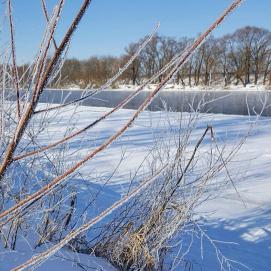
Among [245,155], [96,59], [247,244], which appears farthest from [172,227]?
[96,59]

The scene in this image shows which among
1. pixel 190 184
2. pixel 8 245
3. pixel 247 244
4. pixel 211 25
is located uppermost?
pixel 211 25

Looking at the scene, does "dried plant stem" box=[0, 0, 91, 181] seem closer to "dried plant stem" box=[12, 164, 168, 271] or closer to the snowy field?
"dried plant stem" box=[12, 164, 168, 271]

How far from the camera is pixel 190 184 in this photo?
7.88ft

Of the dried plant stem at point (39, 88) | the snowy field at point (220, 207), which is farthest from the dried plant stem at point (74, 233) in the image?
the snowy field at point (220, 207)

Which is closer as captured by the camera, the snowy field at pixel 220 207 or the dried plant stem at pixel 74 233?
the dried plant stem at pixel 74 233

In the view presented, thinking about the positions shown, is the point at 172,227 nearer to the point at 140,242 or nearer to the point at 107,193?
the point at 140,242

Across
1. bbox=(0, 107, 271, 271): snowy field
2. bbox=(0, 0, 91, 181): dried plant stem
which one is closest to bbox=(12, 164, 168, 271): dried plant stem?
bbox=(0, 0, 91, 181): dried plant stem

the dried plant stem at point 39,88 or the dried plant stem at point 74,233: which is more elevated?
the dried plant stem at point 39,88

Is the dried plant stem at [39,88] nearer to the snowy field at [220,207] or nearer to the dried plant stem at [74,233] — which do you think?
the dried plant stem at [74,233]

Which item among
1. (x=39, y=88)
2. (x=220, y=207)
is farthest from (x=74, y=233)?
(x=220, y=207)

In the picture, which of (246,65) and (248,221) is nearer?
(248,221)

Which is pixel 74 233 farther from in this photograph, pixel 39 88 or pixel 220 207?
pixel 220 207

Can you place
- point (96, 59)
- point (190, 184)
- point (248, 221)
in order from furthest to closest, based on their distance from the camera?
point (96, 59) → point (248, 221) → point (190, 184)

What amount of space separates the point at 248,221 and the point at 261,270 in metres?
1.01
